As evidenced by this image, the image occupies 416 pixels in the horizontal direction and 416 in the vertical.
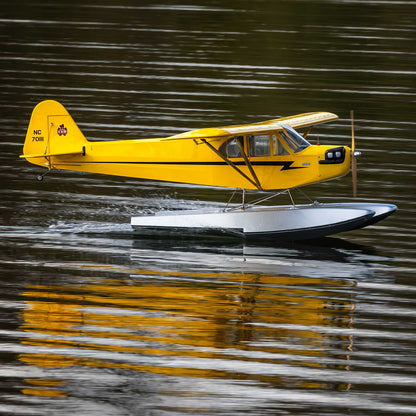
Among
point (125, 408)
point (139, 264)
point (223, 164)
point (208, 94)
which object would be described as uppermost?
point (208, 94)

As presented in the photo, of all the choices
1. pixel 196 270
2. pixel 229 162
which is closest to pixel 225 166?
pixel 229 162

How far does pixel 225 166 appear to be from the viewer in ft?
51.8

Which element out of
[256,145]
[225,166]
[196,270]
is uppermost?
[256,145]

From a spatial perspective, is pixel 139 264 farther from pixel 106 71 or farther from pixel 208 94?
pixel 106 71

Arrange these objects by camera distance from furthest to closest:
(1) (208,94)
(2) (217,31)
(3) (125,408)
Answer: (2) (217,31)
(1) (208,94)
(3) (125,408)

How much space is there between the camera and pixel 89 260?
48.7 feet

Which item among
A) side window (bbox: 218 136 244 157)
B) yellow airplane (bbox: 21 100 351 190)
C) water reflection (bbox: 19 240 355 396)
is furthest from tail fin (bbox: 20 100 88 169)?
water reflection (bbox: 19 240 355 396)

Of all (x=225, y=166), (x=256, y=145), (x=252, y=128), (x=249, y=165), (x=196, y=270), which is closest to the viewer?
(x=196, y=270)

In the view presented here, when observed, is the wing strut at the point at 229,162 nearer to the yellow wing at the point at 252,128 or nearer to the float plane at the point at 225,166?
the float plane at the point at 225,166

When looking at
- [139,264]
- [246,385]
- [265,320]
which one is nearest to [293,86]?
[139,264]

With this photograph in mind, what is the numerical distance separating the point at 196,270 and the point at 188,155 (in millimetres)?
2339

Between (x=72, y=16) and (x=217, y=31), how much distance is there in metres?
5.60

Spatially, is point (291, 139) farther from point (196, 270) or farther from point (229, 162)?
point (196, 270)

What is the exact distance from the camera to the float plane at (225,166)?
15.5 meters
